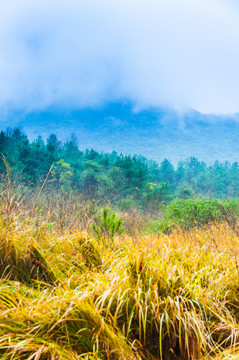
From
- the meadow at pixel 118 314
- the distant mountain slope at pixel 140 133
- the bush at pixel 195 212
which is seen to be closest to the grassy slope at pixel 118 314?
the meadow at pixel 118 314

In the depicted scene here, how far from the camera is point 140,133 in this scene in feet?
607

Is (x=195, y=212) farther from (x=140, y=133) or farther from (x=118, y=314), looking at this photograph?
(x=140, y=133)

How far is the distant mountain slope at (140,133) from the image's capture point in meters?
165

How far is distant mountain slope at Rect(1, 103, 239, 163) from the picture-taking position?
165 m

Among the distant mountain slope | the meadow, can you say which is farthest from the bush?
the distant mountain slope

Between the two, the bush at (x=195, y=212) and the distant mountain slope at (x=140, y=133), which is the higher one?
the distant mountain slope at (x=140, y=133)

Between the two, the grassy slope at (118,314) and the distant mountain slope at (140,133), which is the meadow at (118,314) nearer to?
the grassy slope at (118,314)

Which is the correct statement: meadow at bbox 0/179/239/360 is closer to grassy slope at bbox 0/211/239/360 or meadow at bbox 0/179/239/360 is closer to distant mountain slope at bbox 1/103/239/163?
grassy slope at bbox 0/211/239/360

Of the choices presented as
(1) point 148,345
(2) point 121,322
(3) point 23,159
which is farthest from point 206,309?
(3) point 23,159

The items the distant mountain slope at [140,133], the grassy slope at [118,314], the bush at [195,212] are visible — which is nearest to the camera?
the grassy slope at [118,314]

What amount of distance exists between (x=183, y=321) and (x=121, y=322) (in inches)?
19.9

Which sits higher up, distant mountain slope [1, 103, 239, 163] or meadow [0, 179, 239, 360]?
distant mountain slope [1, 103, 239, 163]

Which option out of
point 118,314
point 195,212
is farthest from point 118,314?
point 195,212

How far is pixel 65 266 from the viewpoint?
317 cm
